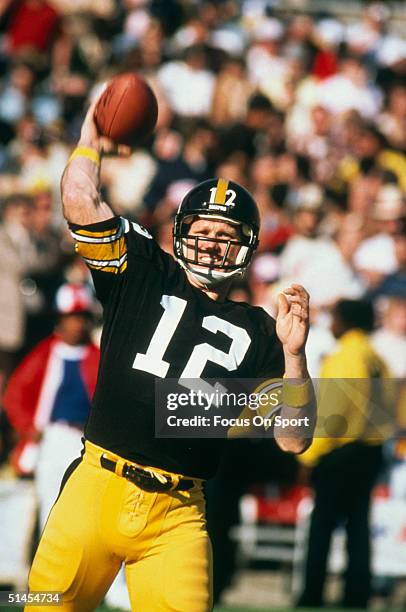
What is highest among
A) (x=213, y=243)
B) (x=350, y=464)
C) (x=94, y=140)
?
(x=94, y=140)

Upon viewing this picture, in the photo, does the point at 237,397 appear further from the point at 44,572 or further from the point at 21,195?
the point at 21,195

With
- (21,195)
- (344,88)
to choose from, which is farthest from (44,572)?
(344,88)

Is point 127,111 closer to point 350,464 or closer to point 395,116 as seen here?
point 350,464

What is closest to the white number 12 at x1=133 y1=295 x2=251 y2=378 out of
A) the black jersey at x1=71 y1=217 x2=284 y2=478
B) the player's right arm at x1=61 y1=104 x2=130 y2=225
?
the black jersey at x1=71 y1=217 x2=284 y2=478

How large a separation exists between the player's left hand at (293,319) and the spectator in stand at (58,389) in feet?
12.1

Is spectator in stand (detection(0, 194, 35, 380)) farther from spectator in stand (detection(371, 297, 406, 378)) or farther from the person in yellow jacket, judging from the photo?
spectator in stand (detection(371, 297, 406, 378))

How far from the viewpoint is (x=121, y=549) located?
3.97 meters

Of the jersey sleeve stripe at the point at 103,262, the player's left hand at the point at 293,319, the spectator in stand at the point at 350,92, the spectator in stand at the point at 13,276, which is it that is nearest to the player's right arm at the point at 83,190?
the jersey sleeve stripe at the point at 103,262

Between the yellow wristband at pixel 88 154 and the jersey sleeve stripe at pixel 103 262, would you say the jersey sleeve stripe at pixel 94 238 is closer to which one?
the jersey sleeve stripe at pixel 103 262

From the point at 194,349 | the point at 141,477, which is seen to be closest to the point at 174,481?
the point at 141,477

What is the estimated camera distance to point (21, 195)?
976 centimetres

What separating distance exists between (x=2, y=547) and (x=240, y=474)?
1678 mm

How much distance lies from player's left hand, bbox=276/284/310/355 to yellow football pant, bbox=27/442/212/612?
0.64 m

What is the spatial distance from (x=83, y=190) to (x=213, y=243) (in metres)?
0.56
